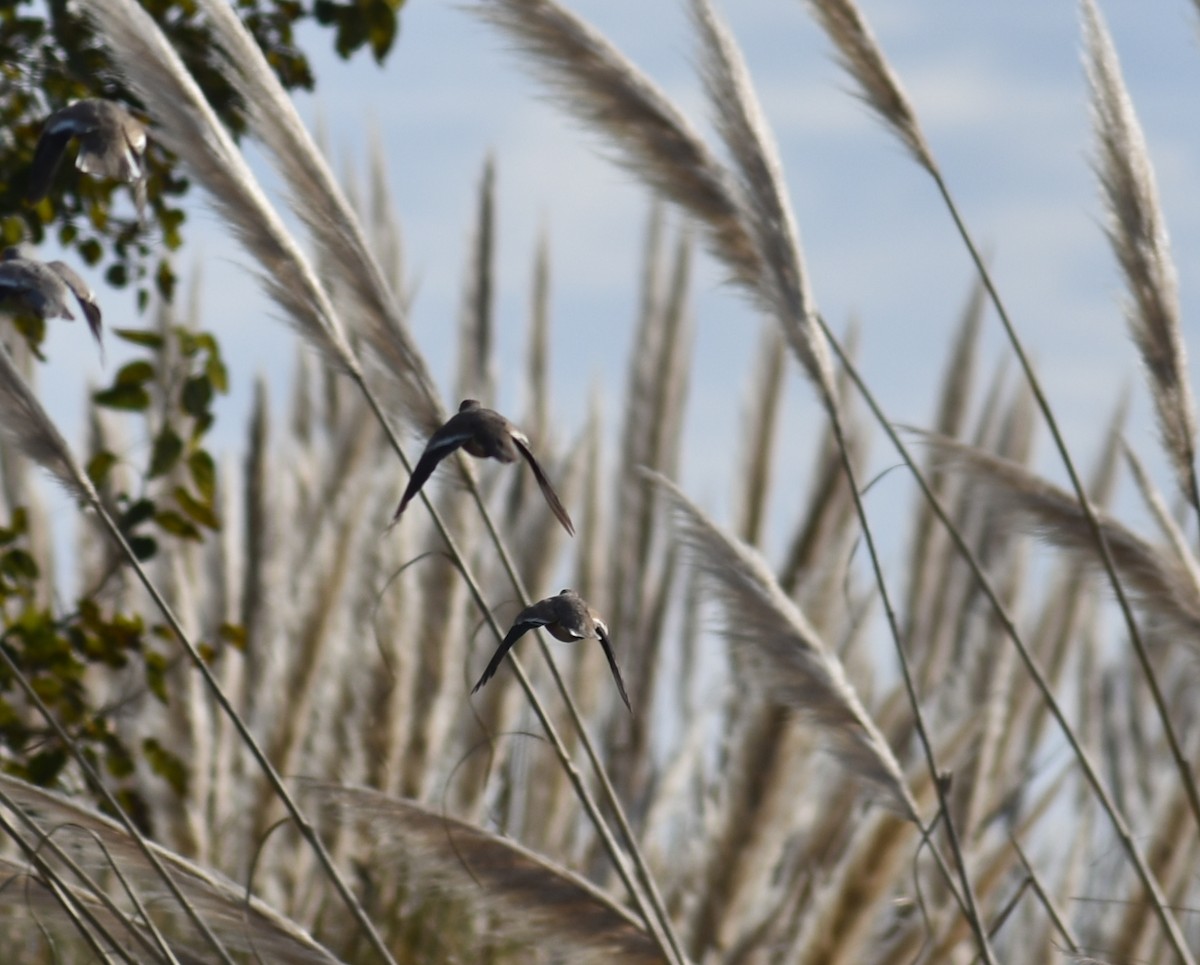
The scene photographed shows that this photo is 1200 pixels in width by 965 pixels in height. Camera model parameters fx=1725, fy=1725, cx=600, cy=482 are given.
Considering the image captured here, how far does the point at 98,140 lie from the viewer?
117 centimetres

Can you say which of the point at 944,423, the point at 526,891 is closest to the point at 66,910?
the point at 526,891

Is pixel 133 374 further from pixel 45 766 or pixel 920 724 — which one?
pixel 920 724

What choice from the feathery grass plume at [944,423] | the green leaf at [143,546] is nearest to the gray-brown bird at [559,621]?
the green leaf at [143,546]

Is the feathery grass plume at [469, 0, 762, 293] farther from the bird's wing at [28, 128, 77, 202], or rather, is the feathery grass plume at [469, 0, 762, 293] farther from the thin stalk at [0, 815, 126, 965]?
the thin stalk at [0, 815, 126, 965]

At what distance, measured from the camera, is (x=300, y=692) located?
298 cm

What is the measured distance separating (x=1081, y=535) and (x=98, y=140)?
96 centimetres

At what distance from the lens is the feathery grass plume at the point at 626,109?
1552 mm

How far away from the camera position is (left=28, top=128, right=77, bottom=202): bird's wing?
1.18 metres

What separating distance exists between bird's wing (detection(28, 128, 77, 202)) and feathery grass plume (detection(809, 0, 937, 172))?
0.74 metres

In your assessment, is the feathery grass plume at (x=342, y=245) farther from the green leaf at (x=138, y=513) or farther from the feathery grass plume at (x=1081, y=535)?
the green leaf at (x=138, y=513)

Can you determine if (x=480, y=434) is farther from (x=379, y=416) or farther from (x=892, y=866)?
(x=892, y=866)

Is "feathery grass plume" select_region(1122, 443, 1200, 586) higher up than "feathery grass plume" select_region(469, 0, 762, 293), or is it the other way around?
"feathery grass plume" select_region(469, 0, 762, 293)

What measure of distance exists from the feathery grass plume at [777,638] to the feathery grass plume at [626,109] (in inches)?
11.1

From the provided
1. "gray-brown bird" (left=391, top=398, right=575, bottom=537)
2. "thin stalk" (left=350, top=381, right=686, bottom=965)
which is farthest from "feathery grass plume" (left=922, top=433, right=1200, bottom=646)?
"gray-brown bird" (left=391, top=398, right=575, bottom=537)
